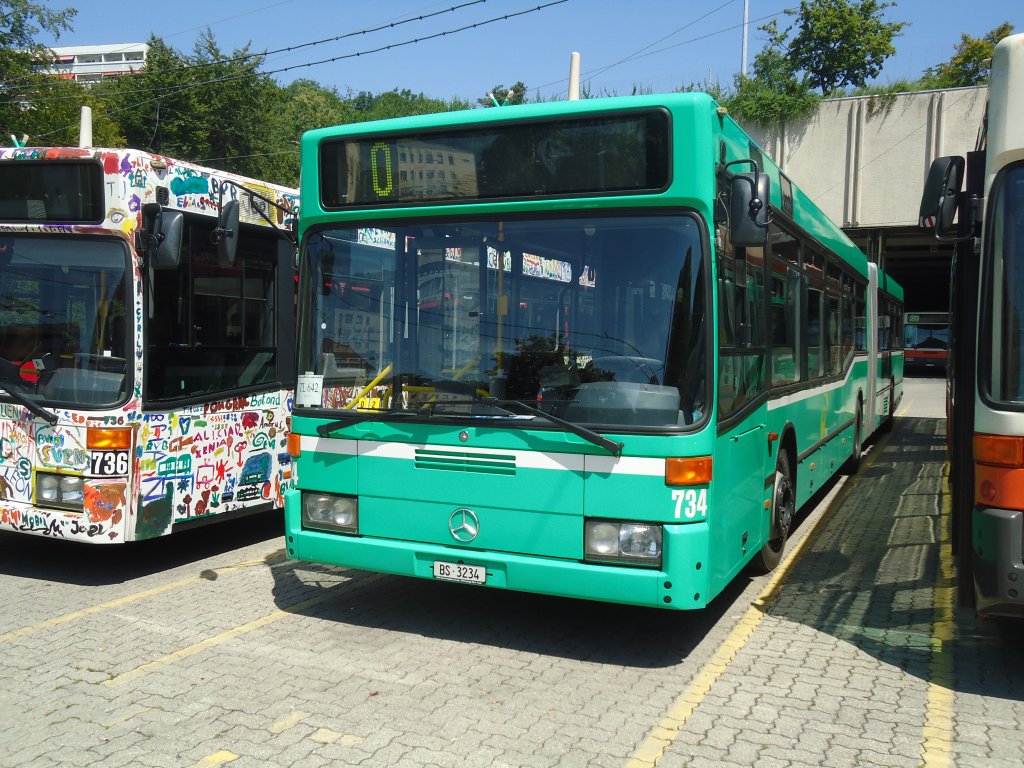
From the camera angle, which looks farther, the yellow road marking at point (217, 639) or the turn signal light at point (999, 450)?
the yellow road marking at point (217, 639)

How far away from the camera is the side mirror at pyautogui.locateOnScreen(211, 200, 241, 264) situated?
256 inches

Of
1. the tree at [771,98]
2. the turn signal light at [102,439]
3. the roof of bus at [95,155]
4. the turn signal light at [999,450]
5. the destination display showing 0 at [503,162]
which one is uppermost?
the tree at [771,98]

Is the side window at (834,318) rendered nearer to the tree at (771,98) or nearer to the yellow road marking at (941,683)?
the yellow road marking at (941,683)

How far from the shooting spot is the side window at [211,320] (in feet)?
22.3

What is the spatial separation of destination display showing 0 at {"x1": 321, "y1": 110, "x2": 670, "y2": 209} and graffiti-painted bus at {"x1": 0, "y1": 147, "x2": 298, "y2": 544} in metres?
1.29

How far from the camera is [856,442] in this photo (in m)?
12.4

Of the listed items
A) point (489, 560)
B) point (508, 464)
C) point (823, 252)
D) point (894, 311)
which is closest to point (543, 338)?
point (508, 464)

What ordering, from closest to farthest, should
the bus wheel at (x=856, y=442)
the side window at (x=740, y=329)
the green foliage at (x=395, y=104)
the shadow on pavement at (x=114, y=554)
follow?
the side window at (x=740, y=329), the shadow on pavement at (x=114, y=554), the bus wheel at (x=856, y=442), the green foliage at (x=395, y=104)

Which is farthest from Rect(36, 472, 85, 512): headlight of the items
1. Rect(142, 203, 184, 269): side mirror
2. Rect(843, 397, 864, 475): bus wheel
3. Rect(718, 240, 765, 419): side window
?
Rect(843, 397, 864, 475): bus wheel

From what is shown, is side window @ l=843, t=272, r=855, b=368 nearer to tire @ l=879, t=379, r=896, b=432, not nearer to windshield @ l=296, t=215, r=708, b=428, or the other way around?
tire @ l=879, t=379, r=896, b=432

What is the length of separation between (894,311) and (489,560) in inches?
605

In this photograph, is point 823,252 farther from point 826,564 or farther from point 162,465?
point 162,465

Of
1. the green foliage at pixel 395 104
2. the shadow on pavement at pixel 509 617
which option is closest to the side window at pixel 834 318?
the shadow on pavement at pixel 509 617

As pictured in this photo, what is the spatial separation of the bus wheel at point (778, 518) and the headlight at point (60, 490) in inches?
189
